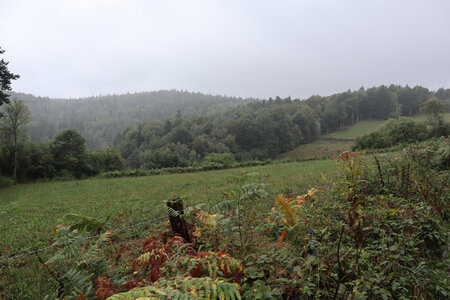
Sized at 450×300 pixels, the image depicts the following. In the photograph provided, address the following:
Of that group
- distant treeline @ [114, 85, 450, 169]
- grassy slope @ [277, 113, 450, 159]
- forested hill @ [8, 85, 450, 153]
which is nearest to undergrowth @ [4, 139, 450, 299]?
distant treeline @ [114, 85, 450, 169]

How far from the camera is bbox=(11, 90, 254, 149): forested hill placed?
3949 inches

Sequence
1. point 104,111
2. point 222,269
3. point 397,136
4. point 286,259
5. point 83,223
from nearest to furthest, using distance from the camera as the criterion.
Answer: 1. point 222,269
2. point 286,259
3. point 83,223
4. point 397,136
5. point 104,111

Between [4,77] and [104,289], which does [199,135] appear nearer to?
[4,77]

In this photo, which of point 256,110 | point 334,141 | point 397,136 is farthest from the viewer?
point 256,110

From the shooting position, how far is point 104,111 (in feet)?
462

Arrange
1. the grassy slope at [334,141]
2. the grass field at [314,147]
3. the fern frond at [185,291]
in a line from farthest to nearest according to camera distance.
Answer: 1. the grass field at [314,147]
2. the grassy slope at [334,141]
3. the fern frond at [185,291]

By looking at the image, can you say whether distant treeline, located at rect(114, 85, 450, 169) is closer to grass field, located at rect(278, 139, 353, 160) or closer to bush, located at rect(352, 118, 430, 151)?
grass field, located at rect(278, 139, 353, 160)

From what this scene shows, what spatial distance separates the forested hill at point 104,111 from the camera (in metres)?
100

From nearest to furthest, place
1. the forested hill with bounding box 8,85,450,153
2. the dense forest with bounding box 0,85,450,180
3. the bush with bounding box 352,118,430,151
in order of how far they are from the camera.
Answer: the dense forest with bounding box 0,85,450,180
the bush with bounding box 352,118,430,151
the forested hill with bounding box 8,85,450,153

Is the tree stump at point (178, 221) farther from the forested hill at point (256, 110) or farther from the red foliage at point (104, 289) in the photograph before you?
the forested hill at point (256, 110)

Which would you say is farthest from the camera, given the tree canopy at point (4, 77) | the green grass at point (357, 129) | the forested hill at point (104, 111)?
the forested hill at point (104, 111)

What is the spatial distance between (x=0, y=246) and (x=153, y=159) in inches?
1292

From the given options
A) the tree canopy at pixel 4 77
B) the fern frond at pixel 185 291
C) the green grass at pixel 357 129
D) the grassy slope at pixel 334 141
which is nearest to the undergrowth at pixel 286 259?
the fern frond at pixel 185 291

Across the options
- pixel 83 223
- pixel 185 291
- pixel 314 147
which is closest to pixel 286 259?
pixel 185 291
